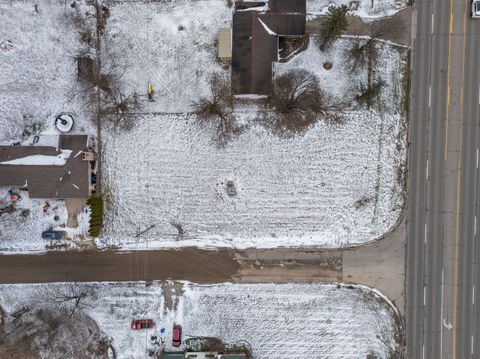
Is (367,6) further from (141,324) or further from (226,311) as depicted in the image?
(141,324)

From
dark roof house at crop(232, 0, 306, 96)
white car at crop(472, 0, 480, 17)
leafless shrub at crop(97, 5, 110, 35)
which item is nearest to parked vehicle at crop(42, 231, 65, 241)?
leafless shrub at crop(97, 5, 110, 35)

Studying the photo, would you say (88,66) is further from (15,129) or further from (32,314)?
(32,314)

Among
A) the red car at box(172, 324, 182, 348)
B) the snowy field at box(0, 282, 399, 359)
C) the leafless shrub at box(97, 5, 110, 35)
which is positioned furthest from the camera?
the leafless shrub at box(97, 5, 110, 35)

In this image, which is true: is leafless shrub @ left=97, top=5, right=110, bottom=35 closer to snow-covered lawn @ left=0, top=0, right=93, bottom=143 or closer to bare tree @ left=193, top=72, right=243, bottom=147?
snow-covered lawn @ left=0, top=0, right=93, bottom=143

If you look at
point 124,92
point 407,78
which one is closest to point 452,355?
point 407,78

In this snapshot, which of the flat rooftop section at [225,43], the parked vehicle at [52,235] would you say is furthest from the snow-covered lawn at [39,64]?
the flat rooftop section at [225,43]

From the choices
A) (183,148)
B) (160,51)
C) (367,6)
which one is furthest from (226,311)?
(367,6)
